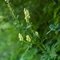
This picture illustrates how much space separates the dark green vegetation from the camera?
82.2 inches

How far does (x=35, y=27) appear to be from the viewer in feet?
9.52

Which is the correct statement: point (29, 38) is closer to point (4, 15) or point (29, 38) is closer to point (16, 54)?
point (16, 54)

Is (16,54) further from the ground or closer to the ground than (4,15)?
closer to the ground

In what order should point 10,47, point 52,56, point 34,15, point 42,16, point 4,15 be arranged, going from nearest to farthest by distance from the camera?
point 52,56
point 42,16
point 34,15
point 4,15
point 10,47

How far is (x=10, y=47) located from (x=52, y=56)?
1.89 meters

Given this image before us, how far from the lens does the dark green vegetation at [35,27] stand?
209cm

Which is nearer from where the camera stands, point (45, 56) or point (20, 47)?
point (45, 56)

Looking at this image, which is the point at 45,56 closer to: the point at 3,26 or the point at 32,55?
the point at 32,55

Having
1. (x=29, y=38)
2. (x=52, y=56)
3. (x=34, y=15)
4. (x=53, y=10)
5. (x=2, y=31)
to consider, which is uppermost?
(x=2, y=31)

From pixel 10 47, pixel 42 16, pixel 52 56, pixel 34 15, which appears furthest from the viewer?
pixel 10 47

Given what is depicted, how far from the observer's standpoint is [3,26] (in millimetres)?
3867

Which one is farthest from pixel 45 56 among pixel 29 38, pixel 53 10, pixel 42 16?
pixel 42 16

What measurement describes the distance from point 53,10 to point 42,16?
0.26 meters

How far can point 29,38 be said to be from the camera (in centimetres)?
204
